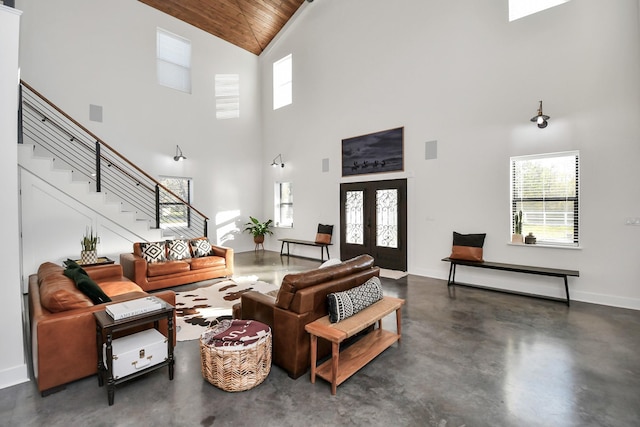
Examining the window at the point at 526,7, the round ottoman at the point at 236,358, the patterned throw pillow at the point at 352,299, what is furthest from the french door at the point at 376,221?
the round ottoman at the point at 236,358

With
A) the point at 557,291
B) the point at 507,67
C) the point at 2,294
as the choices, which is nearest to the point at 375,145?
the point at 507,67

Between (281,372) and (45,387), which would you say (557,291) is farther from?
(45,387)

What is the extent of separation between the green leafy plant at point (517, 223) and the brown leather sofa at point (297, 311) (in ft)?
12.5

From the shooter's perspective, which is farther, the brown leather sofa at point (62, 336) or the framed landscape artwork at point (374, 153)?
the framed landscape artwork at point (374, 153)

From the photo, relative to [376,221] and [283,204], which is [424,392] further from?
[283,204]

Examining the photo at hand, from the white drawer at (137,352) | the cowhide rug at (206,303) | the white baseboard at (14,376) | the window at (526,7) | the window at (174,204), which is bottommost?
the cowhide rug at (206,303)

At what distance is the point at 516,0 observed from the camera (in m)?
5.02

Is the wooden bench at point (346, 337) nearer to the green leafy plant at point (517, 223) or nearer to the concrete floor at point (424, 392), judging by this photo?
the concrete floor at point (424, 392)

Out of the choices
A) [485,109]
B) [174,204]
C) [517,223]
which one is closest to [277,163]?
[174,204]

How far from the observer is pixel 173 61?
7852mm

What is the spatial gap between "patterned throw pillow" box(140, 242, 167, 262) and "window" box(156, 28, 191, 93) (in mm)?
4505

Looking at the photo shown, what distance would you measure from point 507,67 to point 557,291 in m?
3.75

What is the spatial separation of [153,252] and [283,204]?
4464 millimetres

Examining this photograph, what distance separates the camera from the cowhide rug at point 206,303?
352cm
